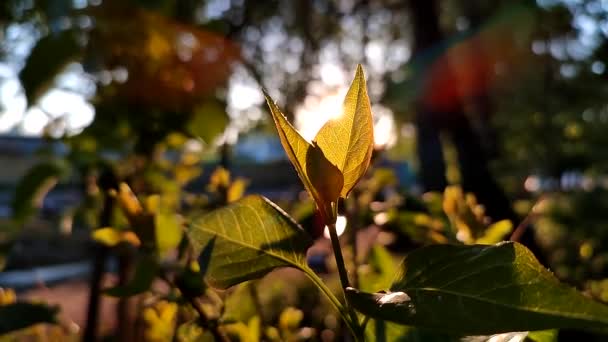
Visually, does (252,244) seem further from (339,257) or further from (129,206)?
(129,206)

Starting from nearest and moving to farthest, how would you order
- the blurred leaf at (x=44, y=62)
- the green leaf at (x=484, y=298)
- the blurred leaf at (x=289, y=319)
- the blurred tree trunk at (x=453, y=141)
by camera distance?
the green leaf at (x=484, y=298)
the blurred leaf at (x=289, y=319)
the blurred leaf at (x=44, y=62)
the blurred tree trunk at (x=453, y=141)

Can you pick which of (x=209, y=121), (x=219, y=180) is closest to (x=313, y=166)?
(x=219, y=180)

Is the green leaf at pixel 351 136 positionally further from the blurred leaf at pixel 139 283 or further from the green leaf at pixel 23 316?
the green leaf at pixel 23 316

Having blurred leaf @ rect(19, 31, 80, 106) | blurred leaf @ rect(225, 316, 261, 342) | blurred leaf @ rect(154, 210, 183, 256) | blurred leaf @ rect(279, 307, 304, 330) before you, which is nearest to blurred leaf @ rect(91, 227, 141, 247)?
blurred leaf @ rect(154, 210, 183, 256)

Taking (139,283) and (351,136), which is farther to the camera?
(139,283)

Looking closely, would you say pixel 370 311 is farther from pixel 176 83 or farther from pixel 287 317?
pixel 176 83

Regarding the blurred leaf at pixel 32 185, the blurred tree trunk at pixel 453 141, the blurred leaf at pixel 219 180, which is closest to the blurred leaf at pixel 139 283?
the blurred leaf at pixel 219 180

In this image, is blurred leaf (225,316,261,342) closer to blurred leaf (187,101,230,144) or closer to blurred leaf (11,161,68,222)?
blurred leaf (187,101,230,144)
